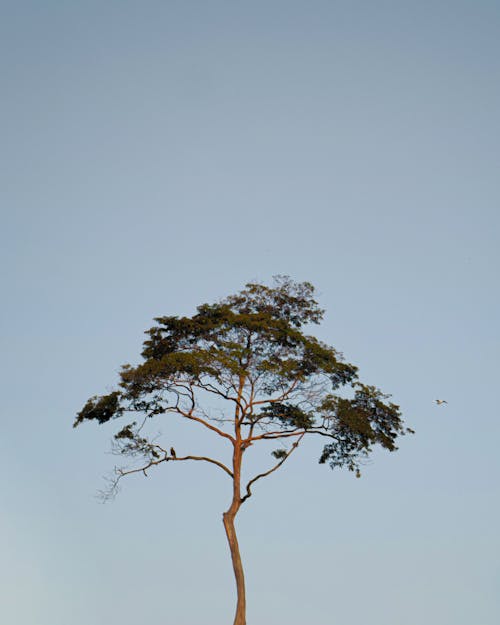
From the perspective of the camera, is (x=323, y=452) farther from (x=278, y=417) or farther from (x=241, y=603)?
(x=241, y=603)

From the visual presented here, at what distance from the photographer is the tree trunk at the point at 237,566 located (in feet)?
91.2

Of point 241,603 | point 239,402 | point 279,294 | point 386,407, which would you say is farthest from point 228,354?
point 241,603

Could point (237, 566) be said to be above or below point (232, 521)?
below

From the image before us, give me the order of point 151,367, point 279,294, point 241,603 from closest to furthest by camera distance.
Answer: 1. point 241,603
2. point 151,367
3. point 279,294

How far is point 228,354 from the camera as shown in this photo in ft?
100

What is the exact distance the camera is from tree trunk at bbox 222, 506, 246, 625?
27797mm

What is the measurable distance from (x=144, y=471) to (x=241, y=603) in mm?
6204

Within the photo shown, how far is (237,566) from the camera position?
28.7m

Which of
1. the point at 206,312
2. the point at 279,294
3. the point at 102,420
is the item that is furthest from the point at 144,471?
the point at 279,294

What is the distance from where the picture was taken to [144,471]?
3091cm

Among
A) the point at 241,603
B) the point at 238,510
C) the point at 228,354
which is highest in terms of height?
the point at 228,354

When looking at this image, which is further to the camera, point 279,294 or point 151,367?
point 279,294

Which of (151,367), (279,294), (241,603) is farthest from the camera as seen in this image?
(279,294)

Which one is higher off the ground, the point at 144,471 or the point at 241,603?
the point at 144,471
